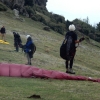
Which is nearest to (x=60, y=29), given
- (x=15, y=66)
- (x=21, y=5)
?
(x=21, y=5)

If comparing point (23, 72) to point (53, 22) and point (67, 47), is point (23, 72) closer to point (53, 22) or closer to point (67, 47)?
point (67, 47)

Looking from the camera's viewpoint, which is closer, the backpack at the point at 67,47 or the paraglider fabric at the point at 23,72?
the backpack at the point at 67,47

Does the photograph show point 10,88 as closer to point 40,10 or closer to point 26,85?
point 26,85

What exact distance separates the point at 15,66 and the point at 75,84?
9.36 ft

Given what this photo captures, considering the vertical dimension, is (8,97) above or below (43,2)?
below

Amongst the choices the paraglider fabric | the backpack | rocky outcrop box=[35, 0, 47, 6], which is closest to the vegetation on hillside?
rocky outcrop box=[35, 0, 47, 6]

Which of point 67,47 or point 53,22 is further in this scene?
point 53,22

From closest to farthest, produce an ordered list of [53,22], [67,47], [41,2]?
[67,47]
[53,22]
[41,2]

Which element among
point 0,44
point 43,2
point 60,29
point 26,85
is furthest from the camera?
point 43,2

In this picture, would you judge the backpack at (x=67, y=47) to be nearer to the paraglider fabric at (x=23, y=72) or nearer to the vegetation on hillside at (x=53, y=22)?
the paraglider fabric at (x=23, y=72)

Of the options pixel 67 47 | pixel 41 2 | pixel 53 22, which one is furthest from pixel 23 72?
pixel 41 2

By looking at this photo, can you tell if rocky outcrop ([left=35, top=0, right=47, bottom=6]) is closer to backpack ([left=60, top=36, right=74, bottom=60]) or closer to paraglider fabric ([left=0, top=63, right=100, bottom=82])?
paraglider fabric ([left=0, top=63, right=100, bottom=82])

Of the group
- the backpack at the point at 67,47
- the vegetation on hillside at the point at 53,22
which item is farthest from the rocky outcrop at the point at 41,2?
the backpack at the point at 67,47

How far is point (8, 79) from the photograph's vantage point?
12.2 meters
